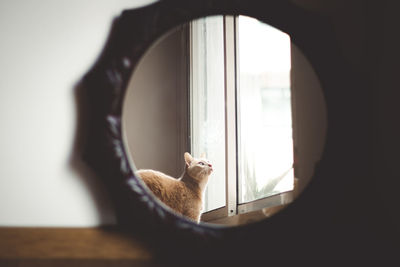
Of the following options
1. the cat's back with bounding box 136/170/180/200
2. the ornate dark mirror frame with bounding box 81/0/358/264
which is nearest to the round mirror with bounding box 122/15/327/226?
the cat's back with bounding box 136/170/180/200

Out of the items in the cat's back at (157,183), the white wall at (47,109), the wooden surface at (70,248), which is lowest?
the wooden surface at (70,248)

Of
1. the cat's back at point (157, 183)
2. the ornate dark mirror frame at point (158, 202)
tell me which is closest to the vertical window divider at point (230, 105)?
the cat's back at point (157, 183)

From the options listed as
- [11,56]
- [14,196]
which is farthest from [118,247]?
[11,56]

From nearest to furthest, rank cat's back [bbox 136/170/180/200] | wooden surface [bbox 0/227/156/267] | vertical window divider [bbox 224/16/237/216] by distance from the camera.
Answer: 1. wooden surface [bbox 0/227/156/267]
2. cat's back [bbox 136/170/180/200]
3. vertical window divider [bbox 224/16/237/216]

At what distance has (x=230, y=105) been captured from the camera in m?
1.16

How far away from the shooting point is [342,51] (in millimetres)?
595

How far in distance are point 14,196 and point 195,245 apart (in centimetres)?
46

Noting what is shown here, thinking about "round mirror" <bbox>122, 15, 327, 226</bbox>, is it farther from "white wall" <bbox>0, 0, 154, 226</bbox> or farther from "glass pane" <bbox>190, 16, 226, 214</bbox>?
"white wall" <bbox>0, 0, 154, 226</bbox>

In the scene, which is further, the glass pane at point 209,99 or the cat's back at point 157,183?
the glass pane at point 209,99

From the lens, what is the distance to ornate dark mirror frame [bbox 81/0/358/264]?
54cm

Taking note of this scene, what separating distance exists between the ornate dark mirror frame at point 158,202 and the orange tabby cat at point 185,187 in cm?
32

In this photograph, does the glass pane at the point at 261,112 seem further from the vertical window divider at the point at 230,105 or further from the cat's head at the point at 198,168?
the cat's head at the point at 198,168

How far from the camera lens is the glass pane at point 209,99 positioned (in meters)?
1.21

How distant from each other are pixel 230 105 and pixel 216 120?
0.38 feet
